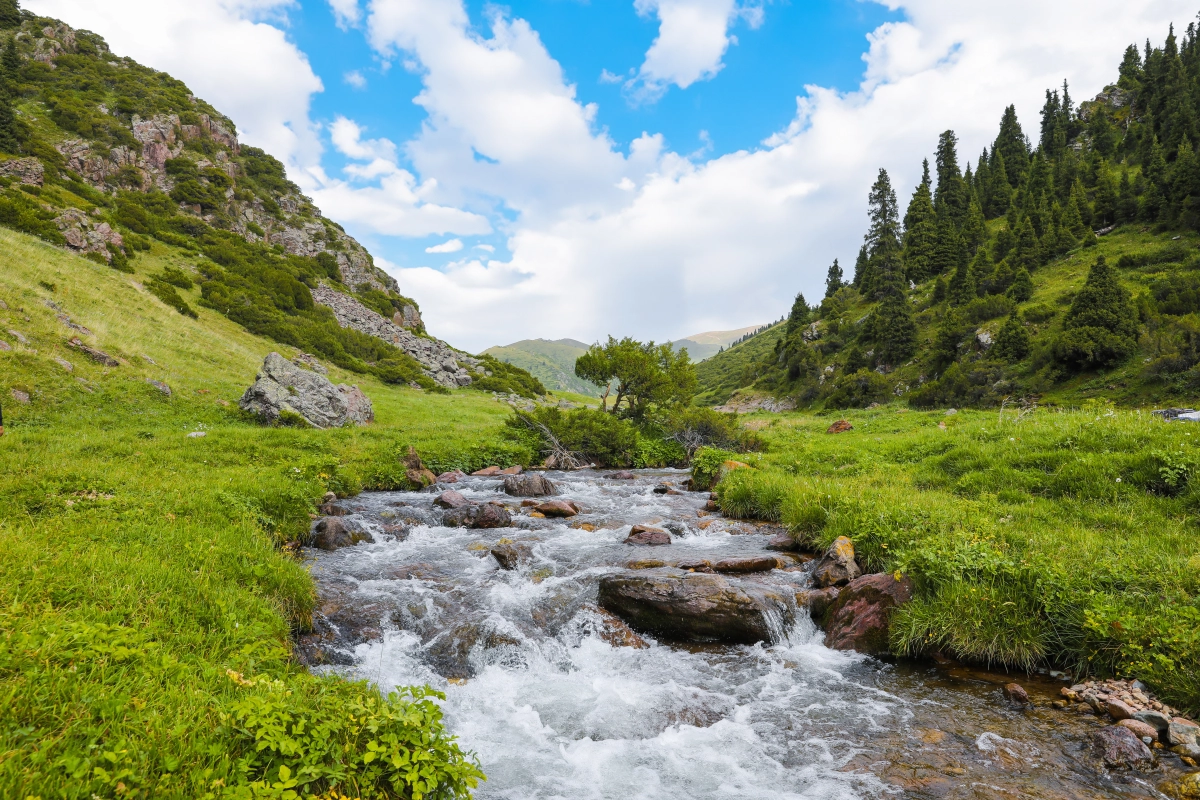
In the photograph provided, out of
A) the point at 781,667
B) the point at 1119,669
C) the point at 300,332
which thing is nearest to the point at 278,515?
the point at 781,667

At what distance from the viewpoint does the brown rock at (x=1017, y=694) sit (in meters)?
5.80

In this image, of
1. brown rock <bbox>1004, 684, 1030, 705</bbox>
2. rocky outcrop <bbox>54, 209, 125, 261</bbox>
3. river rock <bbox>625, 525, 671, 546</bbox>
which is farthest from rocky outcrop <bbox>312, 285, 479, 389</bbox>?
brown rock <bbox>1004, 684, 1030, 705</bbox>

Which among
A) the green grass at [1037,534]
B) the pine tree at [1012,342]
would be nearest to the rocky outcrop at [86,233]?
the green grass at [1037,534]

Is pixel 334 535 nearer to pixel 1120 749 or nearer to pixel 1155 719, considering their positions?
pixel 1120 749

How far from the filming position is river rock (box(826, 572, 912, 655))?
23.9 feet

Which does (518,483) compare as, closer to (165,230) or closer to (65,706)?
(65,706)

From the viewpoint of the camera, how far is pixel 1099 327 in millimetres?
34781

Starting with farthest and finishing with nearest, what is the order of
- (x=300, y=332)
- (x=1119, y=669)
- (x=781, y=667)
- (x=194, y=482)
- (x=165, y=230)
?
(x=165, y=230) < (x=300, y=332) < (x=194, y=482) < (x=781, y=667) < (x=1119, y=669)

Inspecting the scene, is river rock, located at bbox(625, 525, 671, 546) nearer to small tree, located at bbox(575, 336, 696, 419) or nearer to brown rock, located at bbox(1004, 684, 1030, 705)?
brown rock, located at bbox(1004, 684, 1030, 705)

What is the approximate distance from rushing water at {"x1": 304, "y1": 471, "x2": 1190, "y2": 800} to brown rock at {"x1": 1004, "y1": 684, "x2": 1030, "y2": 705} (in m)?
0.13

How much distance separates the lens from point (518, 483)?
18000 millimetres

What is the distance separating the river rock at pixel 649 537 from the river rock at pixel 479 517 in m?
3.50

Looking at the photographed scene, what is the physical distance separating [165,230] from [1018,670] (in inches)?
2764

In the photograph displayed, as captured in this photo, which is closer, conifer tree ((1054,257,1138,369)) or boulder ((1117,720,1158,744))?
boulder ((1117,720,1158,744))
